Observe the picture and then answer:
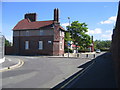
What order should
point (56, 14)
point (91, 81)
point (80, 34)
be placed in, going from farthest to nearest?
point (80, 34) < point (56, 14) < point (91, 81)

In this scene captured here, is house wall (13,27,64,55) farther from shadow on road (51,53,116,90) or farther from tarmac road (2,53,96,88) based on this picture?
shadow on road (51,53,116,90)

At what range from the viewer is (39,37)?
38.1 meters

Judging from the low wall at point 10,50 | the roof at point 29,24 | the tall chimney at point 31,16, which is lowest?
the low wall at point 10,50

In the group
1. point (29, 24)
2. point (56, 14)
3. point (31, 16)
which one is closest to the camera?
point (56, 14)

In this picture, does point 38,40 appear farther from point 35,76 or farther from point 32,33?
point 35,76

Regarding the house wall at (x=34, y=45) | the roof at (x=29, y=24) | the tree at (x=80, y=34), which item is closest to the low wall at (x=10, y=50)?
the house wall at (x=34, y=45)

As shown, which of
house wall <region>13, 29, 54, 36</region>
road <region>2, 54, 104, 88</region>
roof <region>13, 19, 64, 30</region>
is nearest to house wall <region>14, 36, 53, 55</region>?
house wall <region>13, 29, 54, 36</region>

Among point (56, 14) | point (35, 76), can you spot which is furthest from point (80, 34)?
point (35, 76)

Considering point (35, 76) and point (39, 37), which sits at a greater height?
Result: point (39, 37)

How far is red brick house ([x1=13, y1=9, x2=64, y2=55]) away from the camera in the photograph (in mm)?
36719

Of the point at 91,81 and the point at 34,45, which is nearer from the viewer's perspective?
the point at 91,81

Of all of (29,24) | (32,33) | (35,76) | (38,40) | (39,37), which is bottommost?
(35,76)

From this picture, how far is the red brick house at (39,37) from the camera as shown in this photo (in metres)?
36.7

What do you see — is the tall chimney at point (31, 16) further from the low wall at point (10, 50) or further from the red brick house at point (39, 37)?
the low wall at point (10, 50)
